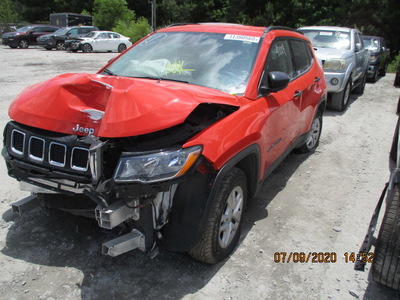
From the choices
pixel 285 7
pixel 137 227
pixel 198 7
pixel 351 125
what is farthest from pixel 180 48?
pixel 198 7

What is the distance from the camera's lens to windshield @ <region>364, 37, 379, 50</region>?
13842 millimetres

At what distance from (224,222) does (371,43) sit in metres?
13.8

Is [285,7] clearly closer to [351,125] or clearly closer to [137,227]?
[351,125]

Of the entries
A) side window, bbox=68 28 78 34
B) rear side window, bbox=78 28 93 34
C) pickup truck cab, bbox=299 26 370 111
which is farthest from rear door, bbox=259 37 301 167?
rear side window, bbox=78 28 93 34

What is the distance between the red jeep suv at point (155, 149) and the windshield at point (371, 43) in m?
12.3

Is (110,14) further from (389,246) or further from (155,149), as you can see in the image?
(389,246)

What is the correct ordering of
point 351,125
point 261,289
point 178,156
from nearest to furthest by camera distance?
point 178,156
point 261,289
point 351,125

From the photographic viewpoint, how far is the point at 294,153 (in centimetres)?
574

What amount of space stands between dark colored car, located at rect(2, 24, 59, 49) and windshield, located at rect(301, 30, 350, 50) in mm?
23271

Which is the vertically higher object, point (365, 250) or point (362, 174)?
point (365, 250)

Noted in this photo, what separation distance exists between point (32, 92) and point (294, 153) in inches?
161

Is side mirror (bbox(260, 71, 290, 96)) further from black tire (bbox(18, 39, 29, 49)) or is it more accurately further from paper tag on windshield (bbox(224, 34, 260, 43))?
black tire (bbox(18, 39, 29, 49))

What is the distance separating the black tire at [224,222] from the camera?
268 centimetres
